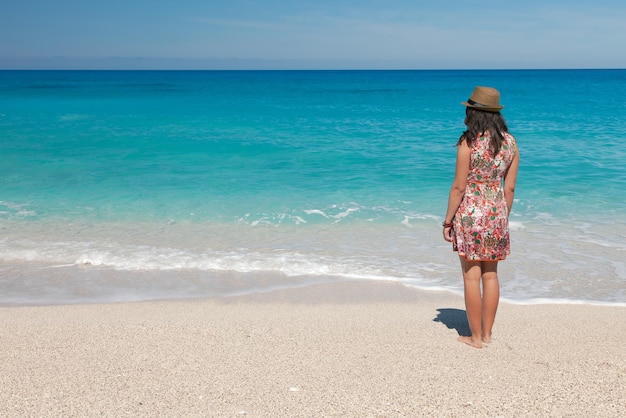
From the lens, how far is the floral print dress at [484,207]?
394 cm

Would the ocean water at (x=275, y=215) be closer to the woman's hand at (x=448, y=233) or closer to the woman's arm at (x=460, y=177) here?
the woman's hand at (x=448, y=233)

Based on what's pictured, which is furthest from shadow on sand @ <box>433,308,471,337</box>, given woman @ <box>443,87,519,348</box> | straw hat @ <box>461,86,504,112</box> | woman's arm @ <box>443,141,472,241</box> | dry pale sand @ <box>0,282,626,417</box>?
straw hat @ <box>461,86,504,112</box>

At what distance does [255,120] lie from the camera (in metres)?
27.2

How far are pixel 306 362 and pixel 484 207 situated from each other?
60.0 inches

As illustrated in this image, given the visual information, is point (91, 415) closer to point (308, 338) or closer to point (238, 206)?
point (308, 338)

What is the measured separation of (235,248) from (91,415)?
4815 mm

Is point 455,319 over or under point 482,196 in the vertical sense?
under

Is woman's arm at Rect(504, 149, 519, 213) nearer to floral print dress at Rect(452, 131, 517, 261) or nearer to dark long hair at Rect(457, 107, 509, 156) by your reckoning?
floral print dress at Rect(452, 131, 517, 261)

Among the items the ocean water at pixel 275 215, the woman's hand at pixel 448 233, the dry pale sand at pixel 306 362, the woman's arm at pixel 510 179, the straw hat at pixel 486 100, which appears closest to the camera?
the dry pale sand at pixel 306 362

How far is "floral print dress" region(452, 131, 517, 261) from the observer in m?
3.94

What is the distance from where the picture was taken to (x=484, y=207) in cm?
404

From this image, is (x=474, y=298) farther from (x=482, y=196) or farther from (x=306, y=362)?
(x=306, y=362)

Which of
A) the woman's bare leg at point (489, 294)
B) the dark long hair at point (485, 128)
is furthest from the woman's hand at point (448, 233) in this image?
the dark long hair at point (485, 128)

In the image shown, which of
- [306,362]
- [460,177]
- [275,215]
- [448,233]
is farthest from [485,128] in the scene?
[275,215]
